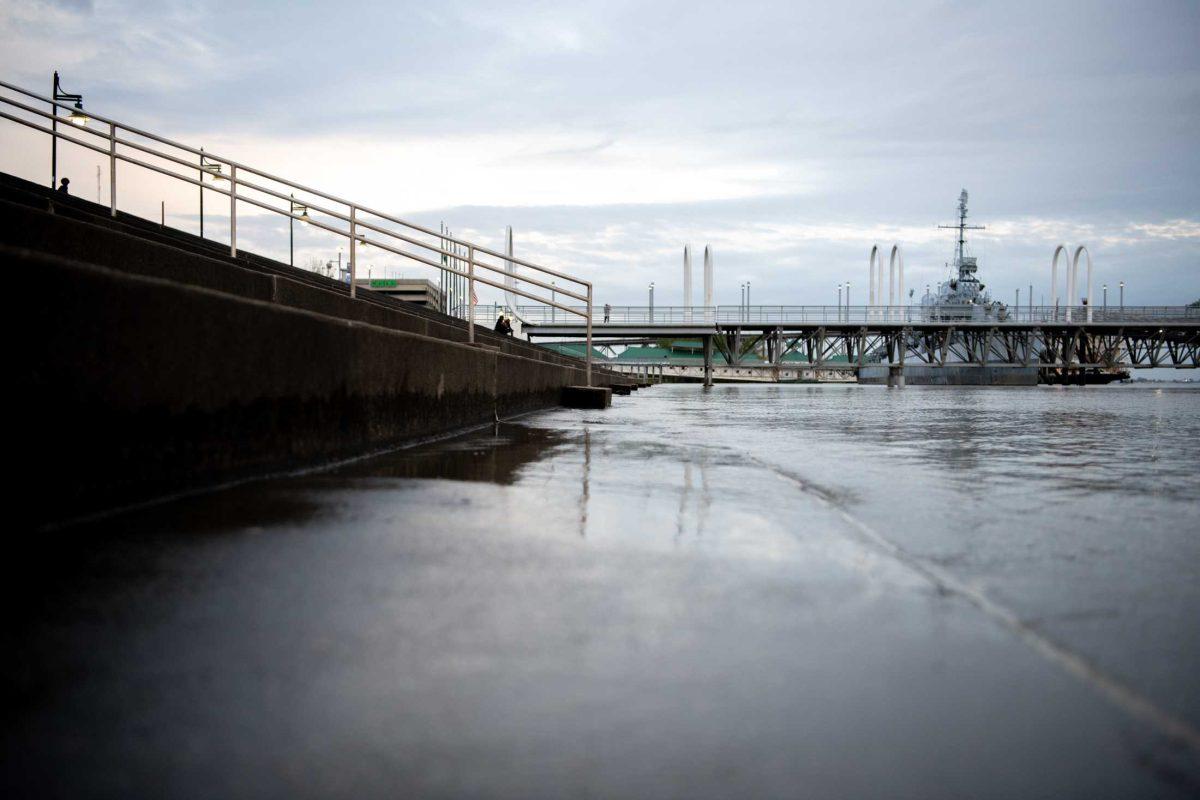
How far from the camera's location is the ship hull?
90625 millimetres

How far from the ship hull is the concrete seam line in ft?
282

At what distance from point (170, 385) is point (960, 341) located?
92022 millimetres

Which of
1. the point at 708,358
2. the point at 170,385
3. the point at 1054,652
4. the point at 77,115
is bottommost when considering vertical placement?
the point at 1054,652

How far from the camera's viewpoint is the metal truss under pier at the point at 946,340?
77.5 meters

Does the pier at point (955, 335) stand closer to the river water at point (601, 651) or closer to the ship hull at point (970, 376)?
the ship hull at point (970, 376)

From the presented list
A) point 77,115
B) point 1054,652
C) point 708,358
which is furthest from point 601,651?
point 708,358

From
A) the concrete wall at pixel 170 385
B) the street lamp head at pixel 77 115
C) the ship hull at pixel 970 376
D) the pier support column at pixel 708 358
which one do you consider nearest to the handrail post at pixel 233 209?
the street lamp head at pixel 77 115

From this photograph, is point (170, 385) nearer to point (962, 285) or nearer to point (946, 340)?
point (946, 340)

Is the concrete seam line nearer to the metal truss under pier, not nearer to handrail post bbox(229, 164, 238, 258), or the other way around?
handrail post bbox(229, 164, 238, 258)

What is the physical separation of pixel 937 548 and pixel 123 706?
2726mm

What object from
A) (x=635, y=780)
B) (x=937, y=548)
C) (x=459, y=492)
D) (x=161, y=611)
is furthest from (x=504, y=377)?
(x=635, y=780)

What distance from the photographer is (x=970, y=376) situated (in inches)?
3701

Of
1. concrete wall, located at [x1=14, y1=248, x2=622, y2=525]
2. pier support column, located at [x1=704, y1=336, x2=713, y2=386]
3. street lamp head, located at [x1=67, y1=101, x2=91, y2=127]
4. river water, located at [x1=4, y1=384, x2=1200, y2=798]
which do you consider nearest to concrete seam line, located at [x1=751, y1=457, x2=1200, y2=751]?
river water, located at [x1=4, y1=384, x2=1200, y2=798]

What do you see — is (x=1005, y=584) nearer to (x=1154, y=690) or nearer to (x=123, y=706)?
(x=1154, y=690)
